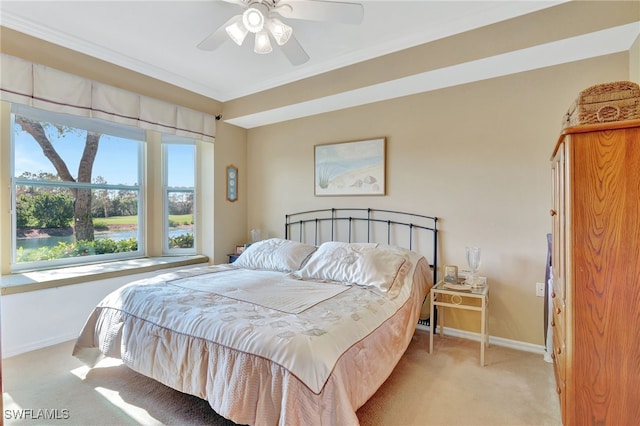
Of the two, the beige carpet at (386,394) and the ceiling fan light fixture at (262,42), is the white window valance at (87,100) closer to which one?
the ceiling fan light fixture at (262,42)

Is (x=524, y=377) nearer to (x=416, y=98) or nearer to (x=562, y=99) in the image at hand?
(x=562, y=99)

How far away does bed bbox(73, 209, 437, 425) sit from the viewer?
1508mm

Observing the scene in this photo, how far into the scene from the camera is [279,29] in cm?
210

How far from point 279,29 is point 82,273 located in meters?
2.80

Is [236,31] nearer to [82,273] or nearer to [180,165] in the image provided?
[180,165]

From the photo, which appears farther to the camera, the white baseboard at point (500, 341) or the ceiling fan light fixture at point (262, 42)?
the white baseboard at point (500, 341)

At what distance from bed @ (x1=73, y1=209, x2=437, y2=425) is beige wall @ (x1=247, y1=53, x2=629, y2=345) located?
1.37ft

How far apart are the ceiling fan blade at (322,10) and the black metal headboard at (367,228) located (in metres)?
1.92

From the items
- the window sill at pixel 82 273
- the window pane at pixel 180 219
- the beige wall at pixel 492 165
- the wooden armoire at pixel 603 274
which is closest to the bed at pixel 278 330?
the beige wall at pixel 492 165

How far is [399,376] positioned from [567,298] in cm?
128

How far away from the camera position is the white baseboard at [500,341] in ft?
8.95

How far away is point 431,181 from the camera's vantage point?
3188 millimetres

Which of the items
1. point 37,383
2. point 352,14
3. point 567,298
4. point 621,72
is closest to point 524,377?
point 567,298

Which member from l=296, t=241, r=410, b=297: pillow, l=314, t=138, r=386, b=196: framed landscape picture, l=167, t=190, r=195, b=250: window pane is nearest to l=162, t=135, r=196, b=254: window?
l=167, t=190, r=195, b=250: window pane
